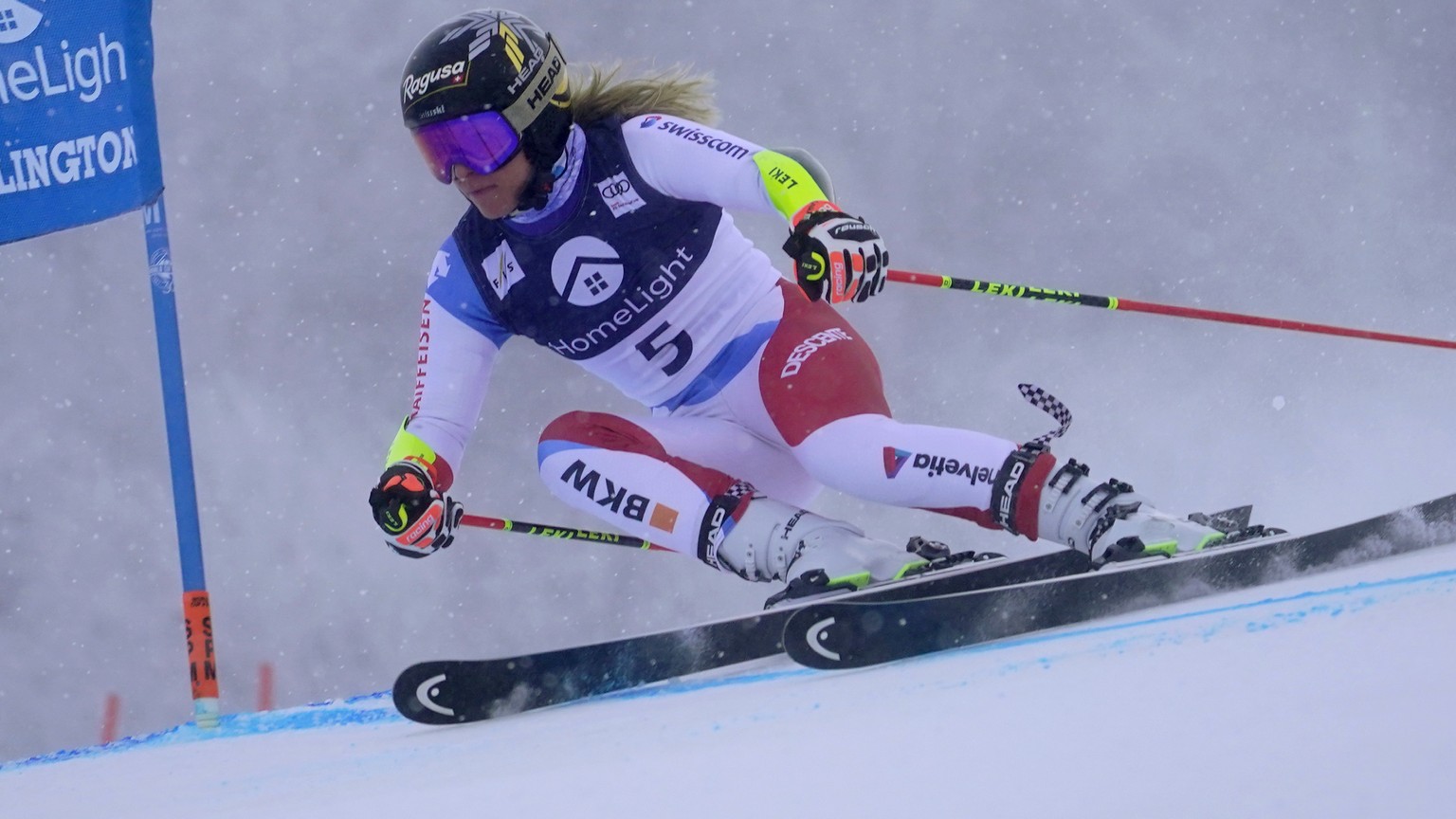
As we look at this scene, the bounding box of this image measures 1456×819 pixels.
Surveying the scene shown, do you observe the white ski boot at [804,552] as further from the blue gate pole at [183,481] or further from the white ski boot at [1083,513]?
the blue gate pole at [183,481]

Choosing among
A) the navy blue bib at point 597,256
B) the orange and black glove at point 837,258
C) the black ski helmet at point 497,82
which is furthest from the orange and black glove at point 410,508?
the orange and black glove at point 837,258

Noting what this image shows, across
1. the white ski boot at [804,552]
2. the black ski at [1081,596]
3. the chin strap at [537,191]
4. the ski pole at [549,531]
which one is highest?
the chin strap at [537,191]

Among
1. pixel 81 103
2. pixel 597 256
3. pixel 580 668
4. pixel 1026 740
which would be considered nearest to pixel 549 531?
pixel 597 256

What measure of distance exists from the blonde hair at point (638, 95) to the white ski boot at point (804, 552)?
2.89 ft

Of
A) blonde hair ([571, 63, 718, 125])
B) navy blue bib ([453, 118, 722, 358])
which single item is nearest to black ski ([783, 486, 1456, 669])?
navy blue bib ([453, 118, 722, 358])

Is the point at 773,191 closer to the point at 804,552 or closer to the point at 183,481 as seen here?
the point at 804,552

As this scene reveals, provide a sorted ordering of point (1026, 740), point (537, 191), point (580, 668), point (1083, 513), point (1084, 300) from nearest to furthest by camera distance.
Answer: point (1026, 740), point (580, 668), point (1083, 513), point (537, 191), point (1084, 300)

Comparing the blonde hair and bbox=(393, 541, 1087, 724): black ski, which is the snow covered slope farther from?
the blonde hair

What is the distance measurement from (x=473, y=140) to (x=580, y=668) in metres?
1.02

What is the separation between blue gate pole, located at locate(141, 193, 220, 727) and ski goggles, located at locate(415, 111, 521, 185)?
2.79 ft

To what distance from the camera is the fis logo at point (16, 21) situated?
2.91m

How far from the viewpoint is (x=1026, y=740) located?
98 centimetres

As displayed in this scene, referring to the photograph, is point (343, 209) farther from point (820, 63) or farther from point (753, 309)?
point (753, 309)

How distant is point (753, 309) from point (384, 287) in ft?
13.9
